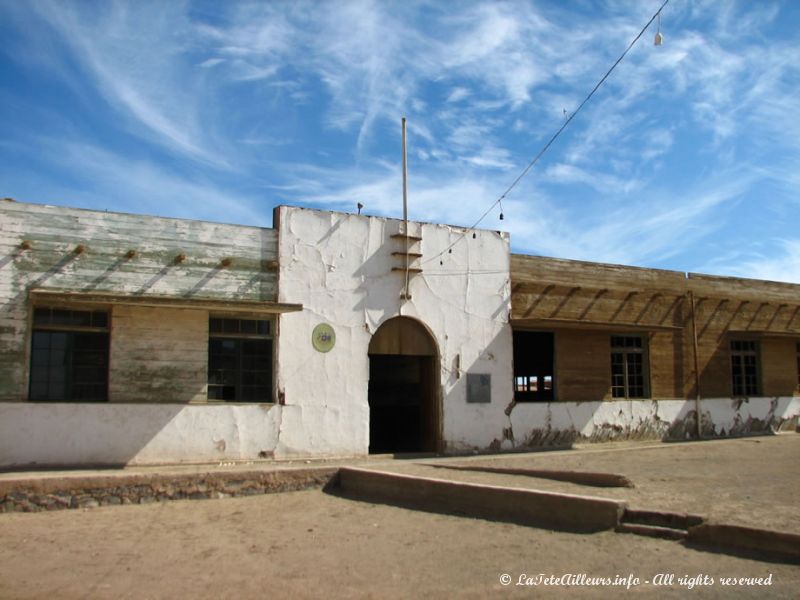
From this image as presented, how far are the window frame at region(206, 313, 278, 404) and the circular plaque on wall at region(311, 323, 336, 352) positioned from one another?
32.7 inches

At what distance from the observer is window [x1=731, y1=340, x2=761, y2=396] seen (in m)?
20.6

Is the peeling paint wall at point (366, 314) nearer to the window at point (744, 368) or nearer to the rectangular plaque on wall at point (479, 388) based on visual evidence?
the rectangular plaque on wall at point (479, 388)

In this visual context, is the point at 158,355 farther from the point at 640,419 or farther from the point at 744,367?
the point at 744,367

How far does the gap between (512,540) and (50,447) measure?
8188 millimetres

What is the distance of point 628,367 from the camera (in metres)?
18.7

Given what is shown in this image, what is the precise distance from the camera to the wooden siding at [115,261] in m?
12.3

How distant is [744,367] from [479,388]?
9268mm

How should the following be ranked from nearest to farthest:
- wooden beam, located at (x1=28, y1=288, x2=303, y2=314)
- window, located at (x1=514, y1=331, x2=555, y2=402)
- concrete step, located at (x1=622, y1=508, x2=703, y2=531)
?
concrete step, located at (x1=622, y1=508, x2=703, y2=531) → wooden beam, located at (x1=28, y1=288, x2=303, y2=314) → window, located at (x1=514, y1=331, x2=555, y2=402)

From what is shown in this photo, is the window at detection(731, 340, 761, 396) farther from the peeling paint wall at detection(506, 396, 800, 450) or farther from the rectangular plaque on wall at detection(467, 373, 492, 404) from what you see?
the rectangular plaque on wall at detection(467, 373, 492, 404)

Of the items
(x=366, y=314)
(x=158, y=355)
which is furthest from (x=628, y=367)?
(x=158, y=355)

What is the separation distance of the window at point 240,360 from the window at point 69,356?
191 cm

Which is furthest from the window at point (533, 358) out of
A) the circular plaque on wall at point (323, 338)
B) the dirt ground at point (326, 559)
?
the dirt ground at point (326, 559)

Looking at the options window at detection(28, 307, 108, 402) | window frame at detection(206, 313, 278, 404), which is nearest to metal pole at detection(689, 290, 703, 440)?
window frame at detection(206, 313, 278, 404)

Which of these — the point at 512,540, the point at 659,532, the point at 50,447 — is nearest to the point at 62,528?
the point at 50,447
